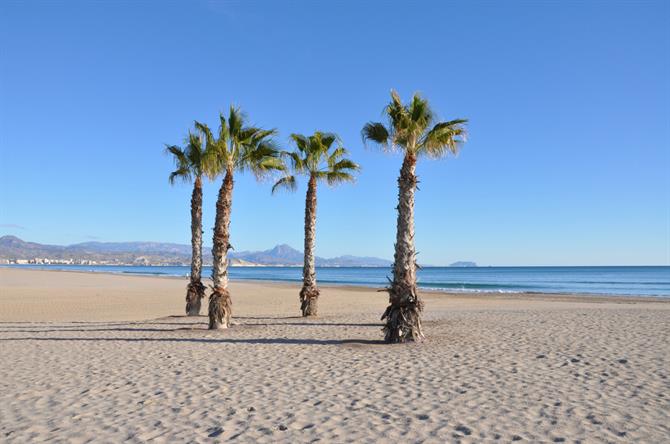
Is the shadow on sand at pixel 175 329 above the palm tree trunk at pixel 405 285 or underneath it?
underneath

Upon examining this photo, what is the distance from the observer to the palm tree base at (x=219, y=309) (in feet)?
50.3

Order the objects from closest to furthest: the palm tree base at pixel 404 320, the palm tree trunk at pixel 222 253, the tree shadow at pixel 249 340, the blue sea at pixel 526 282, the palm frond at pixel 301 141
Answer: the palm tree base at pixel 404 320 < the tree shadow at pixel 249 340 < the palm tree trunk at pixel 222 253 < the palm frond at pixel 301 141 < the blue sea at pixel 526 282

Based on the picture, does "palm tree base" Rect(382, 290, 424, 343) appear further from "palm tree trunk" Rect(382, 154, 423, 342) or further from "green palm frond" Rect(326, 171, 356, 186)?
"green palm frond" Rect(326, 171, 356, 186)

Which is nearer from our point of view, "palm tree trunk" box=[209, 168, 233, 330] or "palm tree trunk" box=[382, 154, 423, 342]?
"palm tree trunk" box=[382, 154, 423, 342]

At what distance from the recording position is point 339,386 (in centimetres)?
830

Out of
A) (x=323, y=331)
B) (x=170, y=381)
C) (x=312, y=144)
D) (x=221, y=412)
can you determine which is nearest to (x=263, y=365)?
(x=170, y=381)

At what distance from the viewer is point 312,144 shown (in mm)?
19328

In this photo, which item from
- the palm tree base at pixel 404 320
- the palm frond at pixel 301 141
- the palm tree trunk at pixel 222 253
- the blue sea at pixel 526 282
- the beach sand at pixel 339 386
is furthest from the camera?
the blue sea at pixel 526 282

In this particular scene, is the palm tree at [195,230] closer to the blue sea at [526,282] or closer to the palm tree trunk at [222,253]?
the palm tree trunk at [222,253]

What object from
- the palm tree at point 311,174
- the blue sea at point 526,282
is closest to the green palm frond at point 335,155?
the palm tree at point 311,174

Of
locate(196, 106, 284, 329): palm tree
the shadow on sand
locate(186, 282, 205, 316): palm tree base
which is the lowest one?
the shadow on sand

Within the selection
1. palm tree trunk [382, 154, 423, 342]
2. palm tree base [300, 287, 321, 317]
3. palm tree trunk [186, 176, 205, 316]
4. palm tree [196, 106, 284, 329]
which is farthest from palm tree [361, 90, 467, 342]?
palm tree trunk [186, 176, 205, 316]

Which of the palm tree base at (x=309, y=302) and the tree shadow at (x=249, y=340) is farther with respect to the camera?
the palm tree base at (x=309, y=302)

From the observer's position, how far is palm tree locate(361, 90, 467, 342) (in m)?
12.7
